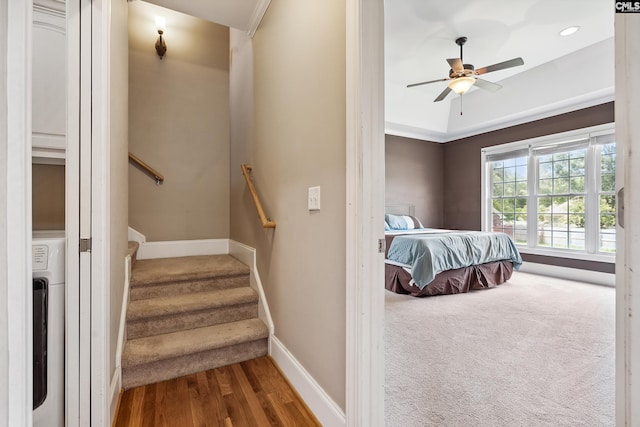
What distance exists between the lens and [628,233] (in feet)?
1.59

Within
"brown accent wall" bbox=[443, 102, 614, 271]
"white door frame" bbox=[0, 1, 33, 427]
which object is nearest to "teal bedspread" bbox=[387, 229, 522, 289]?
"brown accent wall" bbox=[443, 102, 614, 271]

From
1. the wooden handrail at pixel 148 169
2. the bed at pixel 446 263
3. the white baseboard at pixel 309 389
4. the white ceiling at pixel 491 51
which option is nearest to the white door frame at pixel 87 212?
the white baseboard at pixel 309 389

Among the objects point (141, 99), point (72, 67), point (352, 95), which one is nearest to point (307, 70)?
point (352, 95)

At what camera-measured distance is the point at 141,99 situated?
3.01 metres

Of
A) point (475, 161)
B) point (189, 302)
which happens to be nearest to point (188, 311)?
point (189, 302)

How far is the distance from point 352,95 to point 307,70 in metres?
0.56

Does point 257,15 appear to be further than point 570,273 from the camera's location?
No

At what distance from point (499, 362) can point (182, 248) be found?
3.09 meters

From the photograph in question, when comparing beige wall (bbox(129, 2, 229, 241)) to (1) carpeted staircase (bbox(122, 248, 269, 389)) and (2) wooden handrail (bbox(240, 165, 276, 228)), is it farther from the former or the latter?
(2) wooden handrail (bbox(240, 165, 276, 228))

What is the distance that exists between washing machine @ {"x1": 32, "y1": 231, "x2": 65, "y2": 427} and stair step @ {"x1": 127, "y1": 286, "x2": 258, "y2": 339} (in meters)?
0.78

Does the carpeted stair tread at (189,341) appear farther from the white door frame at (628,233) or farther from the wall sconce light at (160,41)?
the wall sconce light at (160,41)

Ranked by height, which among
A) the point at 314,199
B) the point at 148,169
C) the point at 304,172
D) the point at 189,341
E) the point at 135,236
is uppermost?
the point at 148,169

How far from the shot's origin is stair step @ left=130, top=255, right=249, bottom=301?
2156 mm

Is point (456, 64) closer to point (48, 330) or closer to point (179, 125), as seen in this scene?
point (179, 125)
